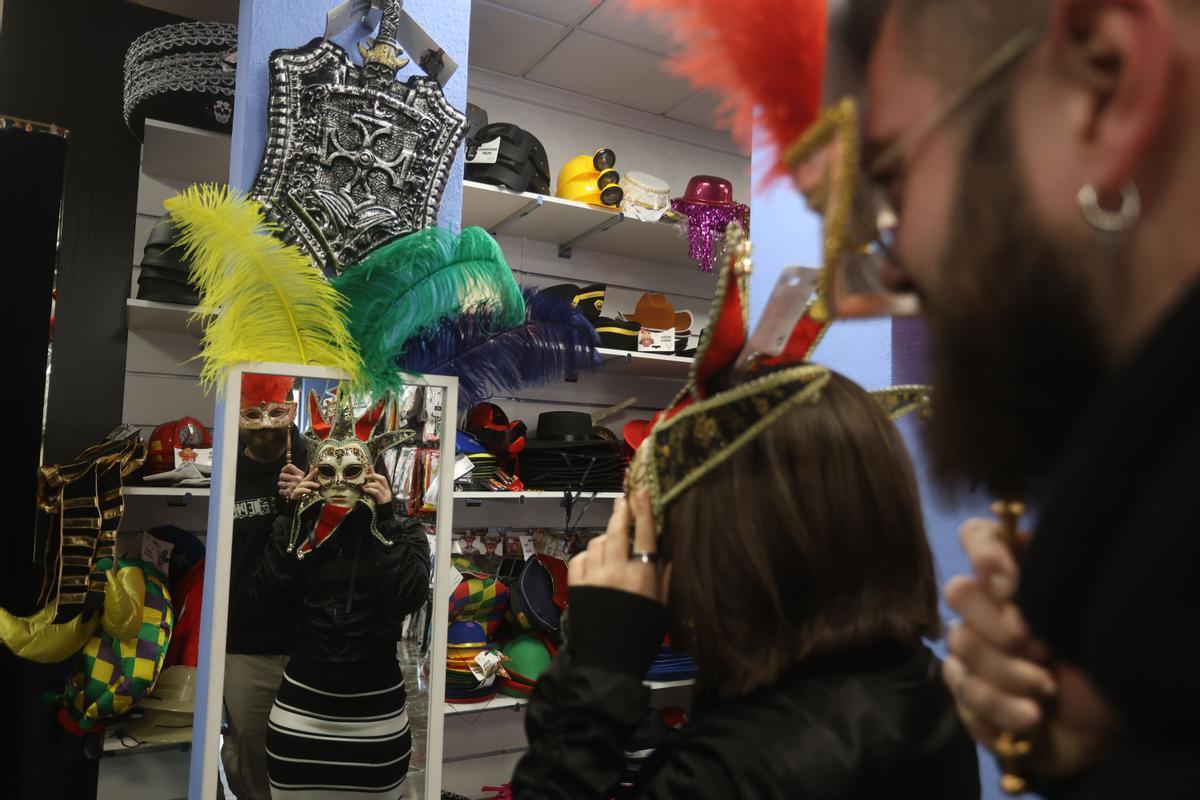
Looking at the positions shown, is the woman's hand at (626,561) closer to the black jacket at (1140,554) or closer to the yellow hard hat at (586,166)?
the black jacket at (1140,554)

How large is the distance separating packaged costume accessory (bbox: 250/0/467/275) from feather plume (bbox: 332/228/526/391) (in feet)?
0.50

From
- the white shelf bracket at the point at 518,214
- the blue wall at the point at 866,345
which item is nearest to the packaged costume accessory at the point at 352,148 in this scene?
the blue wall at the point at 866,345

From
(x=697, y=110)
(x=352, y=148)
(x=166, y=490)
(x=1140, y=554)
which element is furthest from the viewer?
(x=697, y=110)

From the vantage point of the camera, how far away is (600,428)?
348 cm

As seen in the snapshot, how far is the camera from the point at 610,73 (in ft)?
11.3

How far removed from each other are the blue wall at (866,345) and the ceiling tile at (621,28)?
5.25 ft

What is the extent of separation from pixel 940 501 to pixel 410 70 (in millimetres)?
1958

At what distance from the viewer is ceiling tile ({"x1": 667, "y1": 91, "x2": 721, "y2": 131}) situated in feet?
12.0

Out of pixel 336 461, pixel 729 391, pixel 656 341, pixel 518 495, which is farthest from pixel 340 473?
pixel 656 341

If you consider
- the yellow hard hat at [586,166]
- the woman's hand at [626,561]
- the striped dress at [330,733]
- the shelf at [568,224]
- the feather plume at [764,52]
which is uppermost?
the yellow hard hat at [586,166]

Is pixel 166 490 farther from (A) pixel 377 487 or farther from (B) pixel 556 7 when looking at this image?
(B) pixel 556 7

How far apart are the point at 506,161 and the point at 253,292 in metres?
1.53

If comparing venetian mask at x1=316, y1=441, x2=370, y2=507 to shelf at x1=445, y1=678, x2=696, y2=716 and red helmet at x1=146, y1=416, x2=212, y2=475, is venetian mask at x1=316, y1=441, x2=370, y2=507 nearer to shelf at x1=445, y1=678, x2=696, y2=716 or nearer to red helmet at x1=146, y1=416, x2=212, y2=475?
red helmet at x1=146, y1=416, x2=212, y2=475

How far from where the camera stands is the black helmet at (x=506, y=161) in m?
2.94
